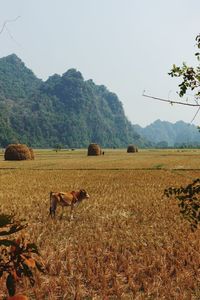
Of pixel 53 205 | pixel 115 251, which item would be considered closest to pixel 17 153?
pixel 53 205

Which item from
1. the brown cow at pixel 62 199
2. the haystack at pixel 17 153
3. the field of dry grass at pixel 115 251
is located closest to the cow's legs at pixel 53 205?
the brown cow at pixel 62 199

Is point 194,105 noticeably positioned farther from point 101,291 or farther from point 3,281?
point 3,281

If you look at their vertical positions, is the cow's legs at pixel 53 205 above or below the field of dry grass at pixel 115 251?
above

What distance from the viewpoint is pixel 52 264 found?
734cm

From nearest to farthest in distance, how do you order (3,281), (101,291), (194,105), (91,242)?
(194,105) < (101,291) < (3,281) < (91,242)

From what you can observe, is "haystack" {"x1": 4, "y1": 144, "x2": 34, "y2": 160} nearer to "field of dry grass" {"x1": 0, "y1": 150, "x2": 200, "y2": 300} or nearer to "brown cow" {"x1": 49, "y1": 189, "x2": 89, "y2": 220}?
"field of dry grass" {"x1": 0, "y1": 150, "x2": 200, "y2": 300}

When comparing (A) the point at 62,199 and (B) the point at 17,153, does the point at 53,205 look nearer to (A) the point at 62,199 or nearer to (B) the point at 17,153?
(A) the point at 62,199

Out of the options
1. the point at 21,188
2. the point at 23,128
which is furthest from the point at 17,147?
the point at 23,128

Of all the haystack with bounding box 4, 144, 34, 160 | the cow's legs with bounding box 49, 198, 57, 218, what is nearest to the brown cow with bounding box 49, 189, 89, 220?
the cow's legs with bounding box 49, 198, 57, 218

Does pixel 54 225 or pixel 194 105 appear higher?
pixel 194 105

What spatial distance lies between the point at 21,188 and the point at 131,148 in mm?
70163

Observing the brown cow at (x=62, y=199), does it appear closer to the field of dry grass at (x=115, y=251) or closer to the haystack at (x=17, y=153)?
the field of dry grass at (x=115, y=251)

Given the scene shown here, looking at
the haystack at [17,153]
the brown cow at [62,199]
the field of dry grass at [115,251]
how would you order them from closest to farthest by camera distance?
the field of dry grass at [115,251] < the brown cow at [62,199] < the haystack at [17,153]

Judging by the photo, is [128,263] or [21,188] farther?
[21,188]
